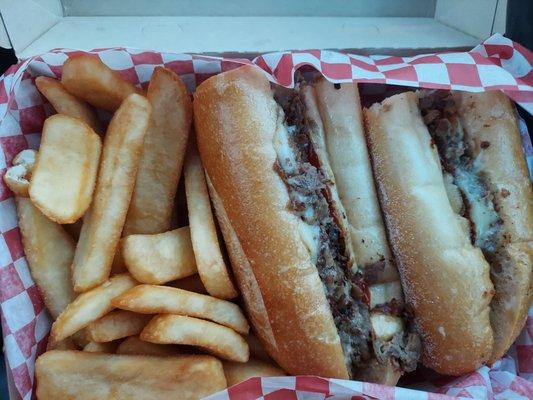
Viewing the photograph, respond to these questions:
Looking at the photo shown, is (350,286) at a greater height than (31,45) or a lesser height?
lesser

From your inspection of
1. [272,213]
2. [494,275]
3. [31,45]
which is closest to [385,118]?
[272,213]

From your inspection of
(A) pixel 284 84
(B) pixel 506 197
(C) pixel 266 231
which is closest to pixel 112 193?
(C) pixel 266 231

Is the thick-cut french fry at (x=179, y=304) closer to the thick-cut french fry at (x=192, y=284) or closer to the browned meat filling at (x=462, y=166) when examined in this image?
the thick-cut french fry at (x=192, y=284)

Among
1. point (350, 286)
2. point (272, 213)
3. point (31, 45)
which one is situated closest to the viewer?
point (272, 213)

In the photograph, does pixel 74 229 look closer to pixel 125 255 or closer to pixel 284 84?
pixel 125 255

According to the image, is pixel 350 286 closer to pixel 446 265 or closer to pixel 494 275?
pixel 446 265

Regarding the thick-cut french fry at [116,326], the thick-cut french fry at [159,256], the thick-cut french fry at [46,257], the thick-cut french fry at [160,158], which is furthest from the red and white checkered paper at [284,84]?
the thick-cut french fry at [159,256]
